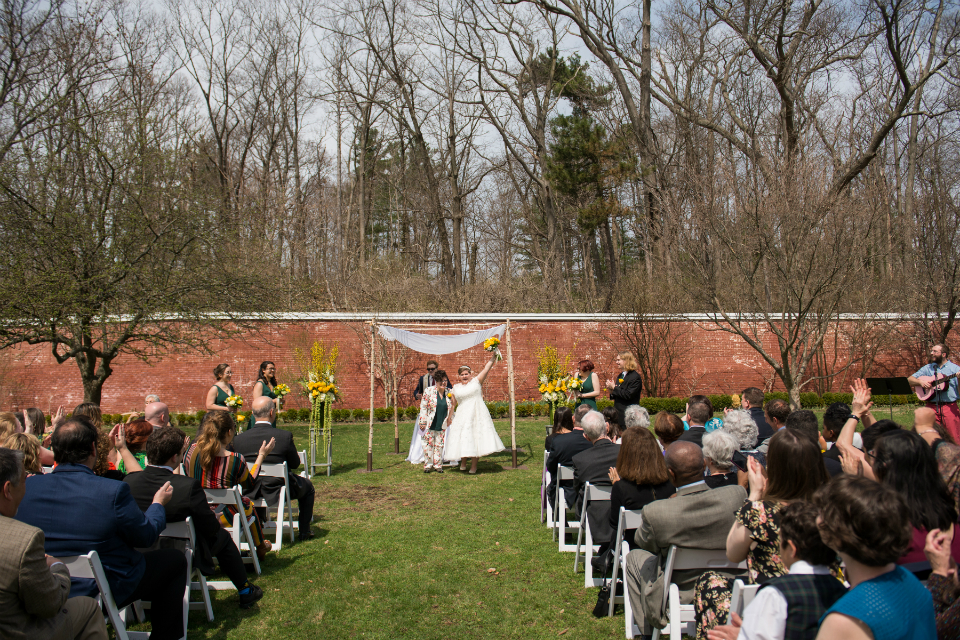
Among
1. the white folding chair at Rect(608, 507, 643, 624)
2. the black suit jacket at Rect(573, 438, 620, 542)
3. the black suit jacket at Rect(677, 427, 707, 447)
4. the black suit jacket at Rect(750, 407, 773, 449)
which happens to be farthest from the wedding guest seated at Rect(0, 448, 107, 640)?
the black suit jacket at Rect(750, 407, 773, 449)

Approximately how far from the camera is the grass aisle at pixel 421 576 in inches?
173

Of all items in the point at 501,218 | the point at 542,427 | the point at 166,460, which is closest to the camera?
the point at 166,460

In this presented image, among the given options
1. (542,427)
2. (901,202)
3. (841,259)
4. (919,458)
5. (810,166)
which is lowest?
(542,427)

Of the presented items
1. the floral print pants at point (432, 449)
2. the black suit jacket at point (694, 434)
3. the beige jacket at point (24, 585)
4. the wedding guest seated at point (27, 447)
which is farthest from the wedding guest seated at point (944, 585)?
the floral print pants at point (432, 449)

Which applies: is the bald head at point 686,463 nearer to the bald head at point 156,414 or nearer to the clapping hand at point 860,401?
the clapping hand at point 860,401

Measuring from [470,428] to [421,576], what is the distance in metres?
4.70

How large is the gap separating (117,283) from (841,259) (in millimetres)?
12208

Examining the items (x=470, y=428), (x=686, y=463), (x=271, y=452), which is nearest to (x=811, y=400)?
(x=470, y=428)

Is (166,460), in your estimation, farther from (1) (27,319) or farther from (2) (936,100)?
(2) (936,100)

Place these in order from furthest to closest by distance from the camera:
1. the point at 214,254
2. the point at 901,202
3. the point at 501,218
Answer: the point at 501,218 < the point at 901,202 < the point at 214,254

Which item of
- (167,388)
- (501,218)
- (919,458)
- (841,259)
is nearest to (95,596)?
(919,458)

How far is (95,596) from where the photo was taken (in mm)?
3434

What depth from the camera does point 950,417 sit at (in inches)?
323

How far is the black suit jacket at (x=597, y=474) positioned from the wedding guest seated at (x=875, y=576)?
2931 millimetres
